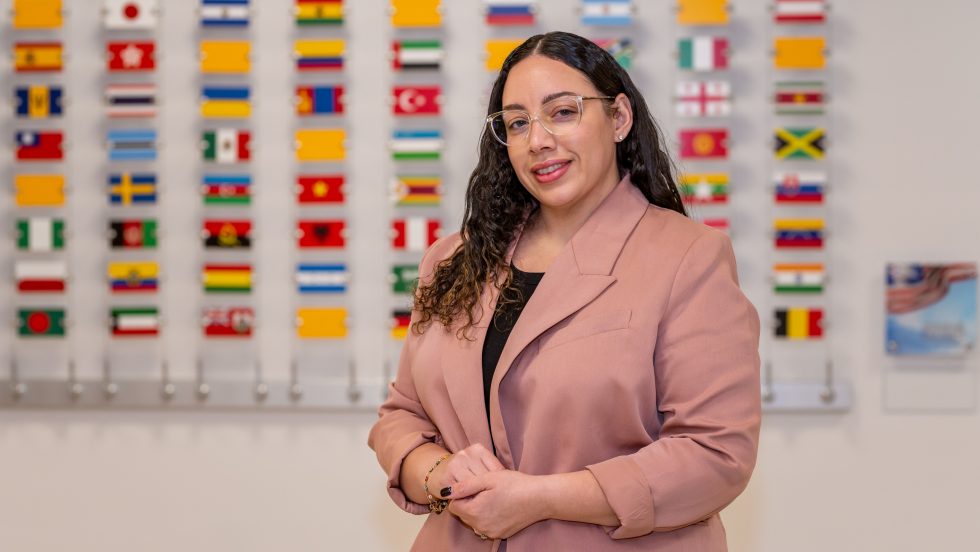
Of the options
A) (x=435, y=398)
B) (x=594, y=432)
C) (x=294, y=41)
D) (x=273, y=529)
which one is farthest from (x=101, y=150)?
(x=594, y=432)

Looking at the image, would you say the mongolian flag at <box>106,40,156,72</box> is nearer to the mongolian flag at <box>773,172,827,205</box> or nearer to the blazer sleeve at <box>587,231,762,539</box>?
the mongolian flag at <box>773,172,827,205</box>

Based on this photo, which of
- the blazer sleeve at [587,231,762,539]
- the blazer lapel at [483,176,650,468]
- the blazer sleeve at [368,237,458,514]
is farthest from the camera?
the blazer sleeve at [368,237,458,514]

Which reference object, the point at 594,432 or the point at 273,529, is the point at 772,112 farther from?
the point at 273,529

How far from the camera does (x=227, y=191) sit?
310 centimetres

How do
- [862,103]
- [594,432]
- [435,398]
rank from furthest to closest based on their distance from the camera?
[862,103]
[435,398]
[594,432]

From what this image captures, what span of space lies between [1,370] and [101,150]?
771 millimetres

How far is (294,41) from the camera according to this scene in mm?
3098

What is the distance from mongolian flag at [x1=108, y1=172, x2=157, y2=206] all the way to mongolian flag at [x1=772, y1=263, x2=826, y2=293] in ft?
6.35

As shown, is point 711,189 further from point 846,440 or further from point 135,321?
point 135,321

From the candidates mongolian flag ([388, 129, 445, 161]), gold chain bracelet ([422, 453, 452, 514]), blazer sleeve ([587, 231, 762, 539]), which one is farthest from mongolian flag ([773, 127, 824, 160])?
gold chain bracelet ([422, 453, 452, 514])

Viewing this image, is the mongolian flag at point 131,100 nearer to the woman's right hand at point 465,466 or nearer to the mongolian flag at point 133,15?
the mongolian flag at point 133,15

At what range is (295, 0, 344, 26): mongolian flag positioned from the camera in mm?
3057

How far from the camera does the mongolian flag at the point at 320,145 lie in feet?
10.1

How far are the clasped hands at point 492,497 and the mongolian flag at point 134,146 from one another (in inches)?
78.7
